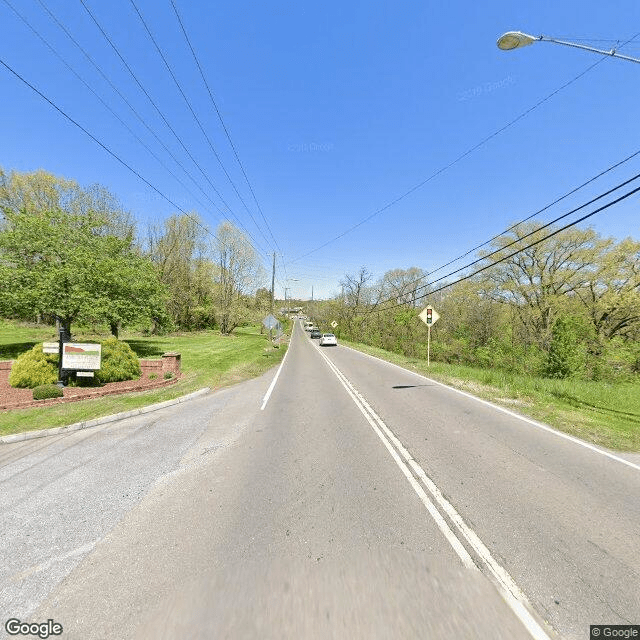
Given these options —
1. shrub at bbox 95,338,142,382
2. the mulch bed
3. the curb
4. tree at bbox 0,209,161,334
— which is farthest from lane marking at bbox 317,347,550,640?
tree at bbox 0,209,161,334

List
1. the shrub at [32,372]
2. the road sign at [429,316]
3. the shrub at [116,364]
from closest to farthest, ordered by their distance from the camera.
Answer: the shrub at [32,372] → the shrub at [116,364] → the road sign at [429,316]

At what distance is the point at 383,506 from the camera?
3.96 metres

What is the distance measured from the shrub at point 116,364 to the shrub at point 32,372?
53.4 inches

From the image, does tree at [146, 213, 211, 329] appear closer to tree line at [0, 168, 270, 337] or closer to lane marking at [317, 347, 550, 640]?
tree line at [0, 168, 270, 337]

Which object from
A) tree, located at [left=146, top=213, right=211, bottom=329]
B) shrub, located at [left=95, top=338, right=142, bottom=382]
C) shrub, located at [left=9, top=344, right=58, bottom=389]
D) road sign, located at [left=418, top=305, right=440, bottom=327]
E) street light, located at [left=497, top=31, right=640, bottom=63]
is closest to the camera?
street light, located at [left=497, top=31, right=640, bottom=63]

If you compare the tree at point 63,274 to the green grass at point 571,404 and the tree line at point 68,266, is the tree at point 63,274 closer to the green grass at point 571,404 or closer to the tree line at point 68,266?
the tree line at point 68,266

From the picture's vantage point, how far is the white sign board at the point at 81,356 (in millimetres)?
10188

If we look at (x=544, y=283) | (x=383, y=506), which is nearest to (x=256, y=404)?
(x=383, y=506)

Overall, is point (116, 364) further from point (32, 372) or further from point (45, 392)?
point (45, 392)

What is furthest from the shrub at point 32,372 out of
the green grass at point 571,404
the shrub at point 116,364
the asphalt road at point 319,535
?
the green grass at point 571,404

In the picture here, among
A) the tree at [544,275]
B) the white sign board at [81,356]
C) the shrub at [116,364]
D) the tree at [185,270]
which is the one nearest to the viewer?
the white sign board at [81,356]

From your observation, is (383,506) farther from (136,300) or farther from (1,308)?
(1,308)

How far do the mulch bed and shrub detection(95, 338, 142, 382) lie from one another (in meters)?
0.29

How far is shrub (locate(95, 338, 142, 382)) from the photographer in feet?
38.0
